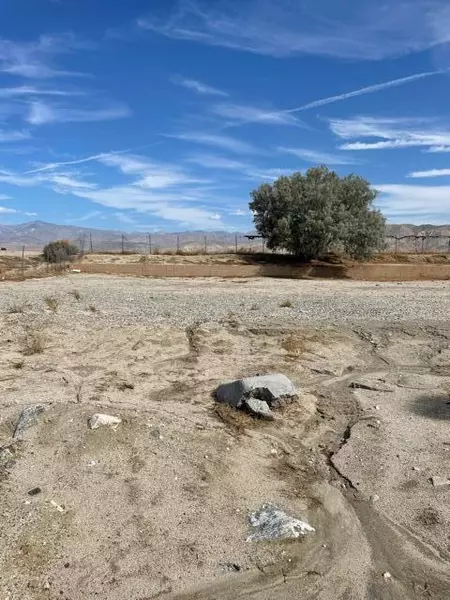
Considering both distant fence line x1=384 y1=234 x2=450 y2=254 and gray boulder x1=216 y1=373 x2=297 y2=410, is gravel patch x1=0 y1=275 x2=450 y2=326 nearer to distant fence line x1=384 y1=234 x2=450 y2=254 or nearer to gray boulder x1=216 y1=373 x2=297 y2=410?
gray boulder x1=216 y1=373 x2=297 y2=410

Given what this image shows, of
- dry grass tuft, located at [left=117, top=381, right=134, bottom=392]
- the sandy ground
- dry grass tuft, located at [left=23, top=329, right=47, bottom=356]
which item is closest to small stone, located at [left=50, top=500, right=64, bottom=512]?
the sandy ground

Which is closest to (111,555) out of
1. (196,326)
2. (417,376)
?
(417,376)

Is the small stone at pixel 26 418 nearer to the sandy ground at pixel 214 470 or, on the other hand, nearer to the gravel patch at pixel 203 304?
the sandy ground at pixel 214 470

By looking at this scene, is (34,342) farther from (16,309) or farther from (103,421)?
(16,309)

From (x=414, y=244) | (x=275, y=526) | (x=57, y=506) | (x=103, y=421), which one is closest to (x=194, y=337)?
(x=103, y=421)

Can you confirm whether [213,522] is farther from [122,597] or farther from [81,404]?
[81,404]

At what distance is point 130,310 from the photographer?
1628 cm

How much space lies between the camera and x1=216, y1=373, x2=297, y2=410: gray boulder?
757 cm

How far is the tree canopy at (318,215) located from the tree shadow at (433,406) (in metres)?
26.6

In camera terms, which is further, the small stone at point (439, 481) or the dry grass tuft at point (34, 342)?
the dry grass tuft at point (34, 342)

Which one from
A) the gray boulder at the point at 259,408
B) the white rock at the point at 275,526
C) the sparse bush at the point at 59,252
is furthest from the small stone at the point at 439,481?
the sparse bush at the point at 59,252

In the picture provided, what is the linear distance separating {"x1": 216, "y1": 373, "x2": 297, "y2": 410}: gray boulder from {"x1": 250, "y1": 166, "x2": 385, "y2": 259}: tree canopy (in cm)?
2747

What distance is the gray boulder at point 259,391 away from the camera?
7.57m

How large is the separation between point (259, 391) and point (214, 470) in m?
1.93
